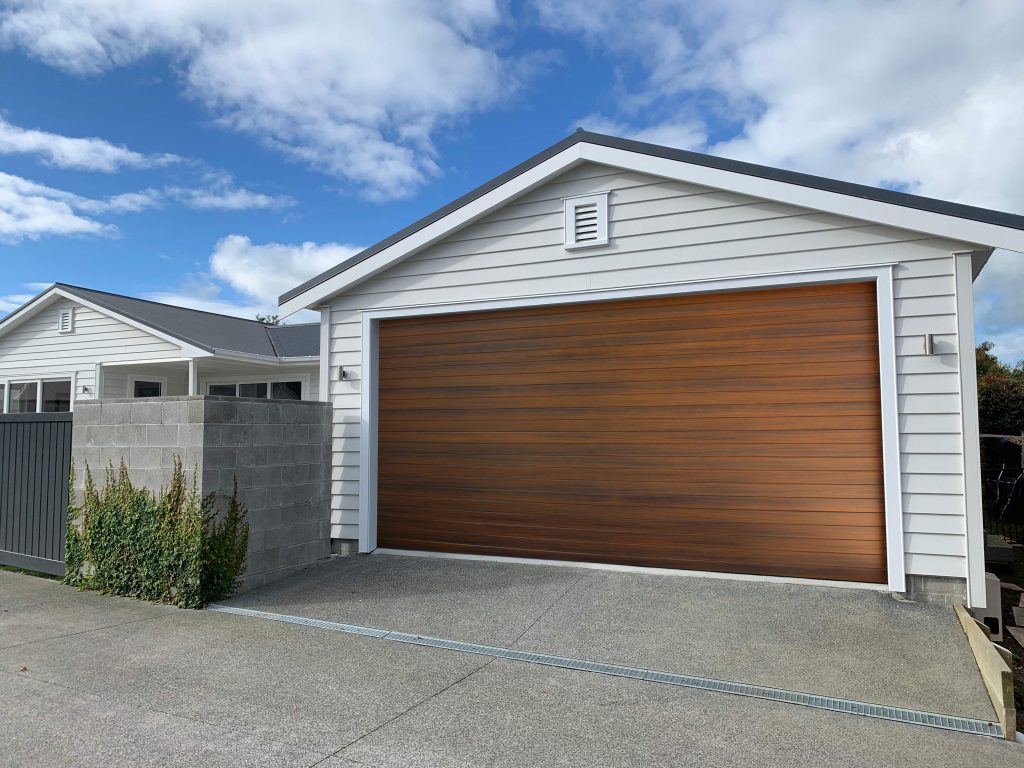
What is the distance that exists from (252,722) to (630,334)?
4.54 metres

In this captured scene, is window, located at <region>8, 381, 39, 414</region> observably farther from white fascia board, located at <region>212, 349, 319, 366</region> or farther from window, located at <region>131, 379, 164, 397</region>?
white fascia board, located at <region>212, 349, 319, 366</region>

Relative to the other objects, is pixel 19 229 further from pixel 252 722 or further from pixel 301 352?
pixel 252 722

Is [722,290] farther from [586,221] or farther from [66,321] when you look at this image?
[66,321]

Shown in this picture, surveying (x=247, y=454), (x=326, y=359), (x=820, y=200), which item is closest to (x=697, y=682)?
(x=820, y=200)

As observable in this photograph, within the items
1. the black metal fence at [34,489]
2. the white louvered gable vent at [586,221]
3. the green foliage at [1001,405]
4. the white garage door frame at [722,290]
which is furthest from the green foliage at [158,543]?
the green foliage at [1001,405]

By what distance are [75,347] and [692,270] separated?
1398 centimetres

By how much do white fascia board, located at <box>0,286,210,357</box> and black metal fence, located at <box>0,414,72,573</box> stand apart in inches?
194

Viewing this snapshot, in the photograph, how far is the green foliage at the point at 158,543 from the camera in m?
5.65

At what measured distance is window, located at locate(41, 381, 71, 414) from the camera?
14508mm

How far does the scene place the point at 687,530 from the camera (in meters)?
5.96

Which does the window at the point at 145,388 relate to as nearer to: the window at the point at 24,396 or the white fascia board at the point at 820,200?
the window at the point at 24,396

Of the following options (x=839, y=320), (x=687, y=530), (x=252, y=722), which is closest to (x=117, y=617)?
(x=252, y=722)

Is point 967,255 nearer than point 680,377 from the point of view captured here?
Yes

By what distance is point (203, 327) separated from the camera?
14242 mm
